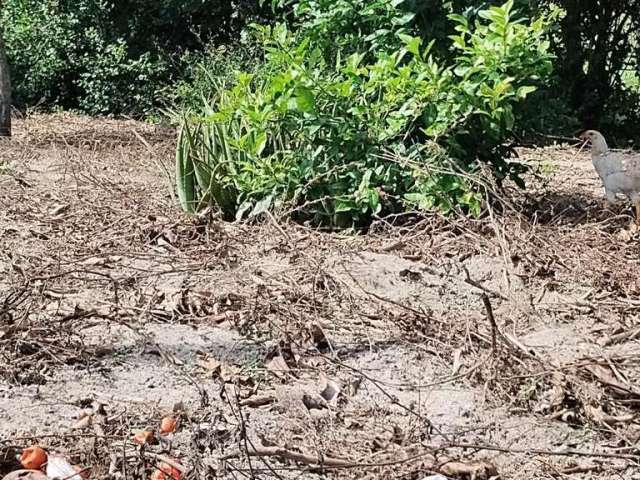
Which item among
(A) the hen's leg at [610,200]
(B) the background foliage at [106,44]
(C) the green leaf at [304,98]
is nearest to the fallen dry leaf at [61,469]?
(C) the green leaf at [304,98]

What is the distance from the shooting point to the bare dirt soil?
318 cm

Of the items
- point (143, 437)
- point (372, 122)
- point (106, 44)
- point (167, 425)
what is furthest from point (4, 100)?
point (143, 437)

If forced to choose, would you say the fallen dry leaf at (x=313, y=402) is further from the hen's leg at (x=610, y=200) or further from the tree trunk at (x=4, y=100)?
the tree trunk at (x=4, y=100)

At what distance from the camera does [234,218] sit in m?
6.67

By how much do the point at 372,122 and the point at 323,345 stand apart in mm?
2273

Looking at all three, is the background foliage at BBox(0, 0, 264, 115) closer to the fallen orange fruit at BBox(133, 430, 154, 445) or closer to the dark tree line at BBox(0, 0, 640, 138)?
the dark tree line at BBox(0, 0, 640, 138)

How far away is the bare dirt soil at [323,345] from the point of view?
318 cm

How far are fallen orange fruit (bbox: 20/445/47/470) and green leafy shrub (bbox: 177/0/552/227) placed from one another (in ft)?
9.85

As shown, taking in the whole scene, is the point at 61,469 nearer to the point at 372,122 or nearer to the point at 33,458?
the point at 33,458

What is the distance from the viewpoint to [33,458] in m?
2.99

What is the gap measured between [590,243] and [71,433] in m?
3.55

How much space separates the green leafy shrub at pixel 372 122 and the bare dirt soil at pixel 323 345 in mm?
253

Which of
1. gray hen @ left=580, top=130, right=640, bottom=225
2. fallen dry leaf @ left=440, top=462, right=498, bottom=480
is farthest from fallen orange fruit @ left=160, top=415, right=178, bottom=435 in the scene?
gray hen @ left=580, top=130, right=640, bottom=225

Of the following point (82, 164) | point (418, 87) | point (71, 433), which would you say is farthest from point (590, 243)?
point (82, 164)
